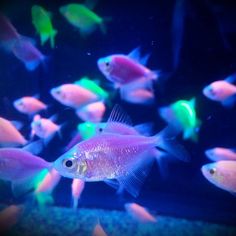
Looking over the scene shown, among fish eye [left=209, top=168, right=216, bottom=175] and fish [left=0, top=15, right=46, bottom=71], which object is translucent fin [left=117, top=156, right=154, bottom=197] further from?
fish [left=0, top=15, right=46, bottom=71]

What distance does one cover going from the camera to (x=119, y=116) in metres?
2.17

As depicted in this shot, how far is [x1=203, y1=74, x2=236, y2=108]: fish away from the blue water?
0.27 metres

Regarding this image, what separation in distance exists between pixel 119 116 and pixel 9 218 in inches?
101

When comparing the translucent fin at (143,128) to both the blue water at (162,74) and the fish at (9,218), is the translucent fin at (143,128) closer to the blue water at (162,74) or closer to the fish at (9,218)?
the blue water at (162,74)

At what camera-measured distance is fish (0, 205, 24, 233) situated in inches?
145

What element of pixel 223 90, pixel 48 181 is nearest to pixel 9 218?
pixel 48 181

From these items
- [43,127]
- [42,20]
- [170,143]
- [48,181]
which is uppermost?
[42,20]

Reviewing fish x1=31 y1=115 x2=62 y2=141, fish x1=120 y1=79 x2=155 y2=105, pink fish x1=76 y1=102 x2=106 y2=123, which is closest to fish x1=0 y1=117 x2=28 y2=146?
fish x1=31 y1=115 x2=62 y2=141

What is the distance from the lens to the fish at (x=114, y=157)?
1951 mm

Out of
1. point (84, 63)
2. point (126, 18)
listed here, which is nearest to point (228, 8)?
point (126, 18)

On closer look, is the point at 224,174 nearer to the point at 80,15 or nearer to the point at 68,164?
the point at 68,164

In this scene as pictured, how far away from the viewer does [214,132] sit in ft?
15.6

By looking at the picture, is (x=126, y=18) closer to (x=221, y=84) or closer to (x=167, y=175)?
(x=221, y=84)

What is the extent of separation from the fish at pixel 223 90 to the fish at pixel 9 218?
3.18m
